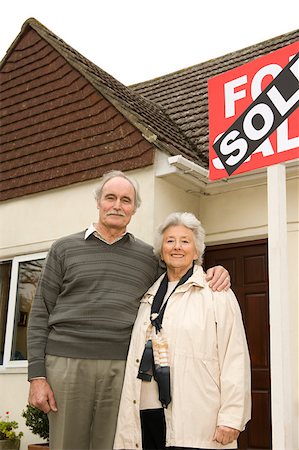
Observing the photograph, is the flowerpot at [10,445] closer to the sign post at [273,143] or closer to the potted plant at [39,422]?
the potted plant at [39,422]

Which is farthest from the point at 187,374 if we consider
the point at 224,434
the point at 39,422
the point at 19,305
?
the point at 19,305

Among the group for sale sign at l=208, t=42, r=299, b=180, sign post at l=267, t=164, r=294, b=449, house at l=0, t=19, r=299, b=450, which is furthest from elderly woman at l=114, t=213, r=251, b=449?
house at l=0, t=19, r=299, b=450

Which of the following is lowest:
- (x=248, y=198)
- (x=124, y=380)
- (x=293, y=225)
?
(x=124, y=380)

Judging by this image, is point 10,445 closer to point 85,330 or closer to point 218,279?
point 85,330

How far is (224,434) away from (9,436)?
4.69 m

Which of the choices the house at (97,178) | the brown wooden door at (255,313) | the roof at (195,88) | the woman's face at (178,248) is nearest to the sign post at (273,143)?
the woman's face at (178,248)

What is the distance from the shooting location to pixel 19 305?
743cm

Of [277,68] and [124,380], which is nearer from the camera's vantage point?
[277,68]

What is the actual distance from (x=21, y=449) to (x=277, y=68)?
5857mm

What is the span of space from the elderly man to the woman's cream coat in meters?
0.14

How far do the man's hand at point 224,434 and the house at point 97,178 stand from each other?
264cm

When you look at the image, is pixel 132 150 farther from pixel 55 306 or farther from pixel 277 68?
pixel 277 68

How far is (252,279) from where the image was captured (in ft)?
20.6

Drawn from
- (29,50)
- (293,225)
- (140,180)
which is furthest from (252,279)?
(29,50)
